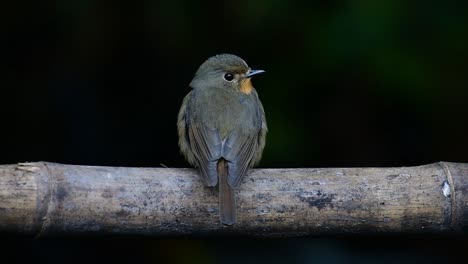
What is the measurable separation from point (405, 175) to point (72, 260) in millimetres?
3084

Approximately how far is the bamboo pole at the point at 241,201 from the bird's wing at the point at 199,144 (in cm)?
16

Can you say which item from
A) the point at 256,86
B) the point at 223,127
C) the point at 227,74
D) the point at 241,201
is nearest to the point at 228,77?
the point at 227,74

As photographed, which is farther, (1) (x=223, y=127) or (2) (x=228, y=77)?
(2) (x=228, y=77)

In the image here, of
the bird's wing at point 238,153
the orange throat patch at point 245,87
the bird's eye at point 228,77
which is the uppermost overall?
the bird's eye at point 228,77

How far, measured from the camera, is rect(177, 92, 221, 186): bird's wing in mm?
4742

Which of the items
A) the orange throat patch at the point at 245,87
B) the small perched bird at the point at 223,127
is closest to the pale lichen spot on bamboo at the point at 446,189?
the small perched bird at the point at 223,127

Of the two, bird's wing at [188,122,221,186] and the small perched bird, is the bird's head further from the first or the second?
bird's wing at [188,122,221,186]

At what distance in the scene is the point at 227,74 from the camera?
5.75 metres

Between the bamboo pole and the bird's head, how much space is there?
1070 mm

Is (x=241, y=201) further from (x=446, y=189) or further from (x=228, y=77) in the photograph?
(x=228, y=77)

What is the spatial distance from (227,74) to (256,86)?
1.16 metres

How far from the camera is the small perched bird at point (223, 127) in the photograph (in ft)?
15.4

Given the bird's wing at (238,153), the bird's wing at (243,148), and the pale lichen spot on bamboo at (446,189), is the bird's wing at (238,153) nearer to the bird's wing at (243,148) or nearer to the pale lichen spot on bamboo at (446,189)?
the bird's wing at (243,148)

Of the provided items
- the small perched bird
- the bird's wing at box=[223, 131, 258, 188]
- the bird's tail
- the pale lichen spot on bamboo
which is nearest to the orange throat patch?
the small perched bird
